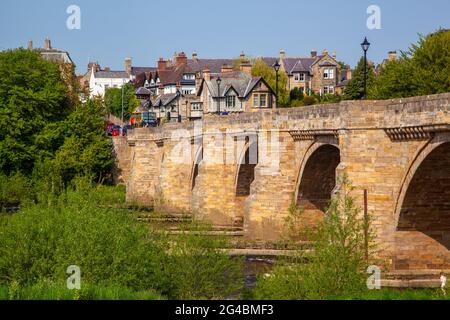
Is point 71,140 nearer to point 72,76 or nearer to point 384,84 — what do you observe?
point 72,76

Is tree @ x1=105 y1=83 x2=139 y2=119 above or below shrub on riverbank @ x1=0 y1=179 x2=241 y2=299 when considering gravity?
above

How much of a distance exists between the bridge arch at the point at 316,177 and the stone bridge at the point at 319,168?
0.19ft

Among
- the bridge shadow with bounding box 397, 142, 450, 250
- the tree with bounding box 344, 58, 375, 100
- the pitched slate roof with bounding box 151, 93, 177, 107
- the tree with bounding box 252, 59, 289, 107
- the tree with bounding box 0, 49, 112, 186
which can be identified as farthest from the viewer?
the pitched slate roof with bounding box 151, 93, 177, 107

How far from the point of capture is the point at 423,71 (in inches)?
2933

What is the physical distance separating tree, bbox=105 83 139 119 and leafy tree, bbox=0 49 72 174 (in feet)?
215

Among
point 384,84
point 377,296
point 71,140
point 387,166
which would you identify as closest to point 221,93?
point 71,140

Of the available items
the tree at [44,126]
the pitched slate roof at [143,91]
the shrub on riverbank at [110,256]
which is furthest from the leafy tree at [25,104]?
the pitched slate roof at [143,91]

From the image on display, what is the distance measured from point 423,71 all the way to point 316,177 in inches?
843

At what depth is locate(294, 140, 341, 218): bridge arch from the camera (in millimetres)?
54812

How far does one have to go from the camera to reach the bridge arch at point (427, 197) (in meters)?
41.9

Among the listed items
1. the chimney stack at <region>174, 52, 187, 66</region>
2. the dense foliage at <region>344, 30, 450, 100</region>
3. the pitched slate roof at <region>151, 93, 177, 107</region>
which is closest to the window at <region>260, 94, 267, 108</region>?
the pitched slate roof at <region>151, 93, 177, 107</region>

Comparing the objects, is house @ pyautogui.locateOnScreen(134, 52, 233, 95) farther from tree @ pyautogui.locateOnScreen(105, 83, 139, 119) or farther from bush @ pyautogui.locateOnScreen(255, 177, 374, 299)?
bush @ pyautogui.locateOnScreen(255, 177, 374, 299)
